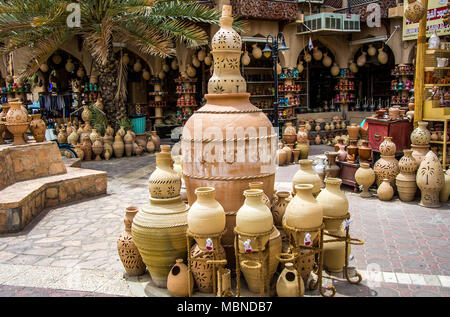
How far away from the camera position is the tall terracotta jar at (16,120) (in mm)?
6500

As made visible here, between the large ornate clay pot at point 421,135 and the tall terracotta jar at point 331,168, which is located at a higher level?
the large ornate clay pot at point 421,135

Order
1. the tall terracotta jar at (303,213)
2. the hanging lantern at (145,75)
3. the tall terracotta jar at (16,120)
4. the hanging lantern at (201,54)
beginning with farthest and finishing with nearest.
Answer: the hanging lantern at (145,75), the hanging lantern at (201,54), the tall terracotta jar at (16,120), the tall terracotta jar at (303,213)

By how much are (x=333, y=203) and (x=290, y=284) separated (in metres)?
0.87

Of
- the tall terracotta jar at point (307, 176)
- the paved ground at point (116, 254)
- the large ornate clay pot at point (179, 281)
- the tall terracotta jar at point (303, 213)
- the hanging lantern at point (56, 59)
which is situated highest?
the hanging lantern at point (56, 59)

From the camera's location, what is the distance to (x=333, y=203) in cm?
355

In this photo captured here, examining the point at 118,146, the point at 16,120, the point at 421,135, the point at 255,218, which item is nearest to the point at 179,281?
the point at 255,218

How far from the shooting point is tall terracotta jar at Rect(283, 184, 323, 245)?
3250 millimetres

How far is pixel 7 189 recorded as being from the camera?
19.4 feet

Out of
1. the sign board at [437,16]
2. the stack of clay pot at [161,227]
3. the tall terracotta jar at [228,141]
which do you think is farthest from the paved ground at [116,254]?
the sign board at [437,16]

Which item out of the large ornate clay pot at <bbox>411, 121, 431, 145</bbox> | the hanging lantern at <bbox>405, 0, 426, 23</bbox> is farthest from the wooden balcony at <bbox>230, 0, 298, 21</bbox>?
the large ornate clay pot at <bbox>411, 121, 431, 145</bbox>

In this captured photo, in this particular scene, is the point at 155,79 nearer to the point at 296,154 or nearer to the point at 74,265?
the point at 296,154

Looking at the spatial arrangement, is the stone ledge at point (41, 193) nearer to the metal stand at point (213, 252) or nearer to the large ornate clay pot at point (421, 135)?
the metal stand at point (213, 252)

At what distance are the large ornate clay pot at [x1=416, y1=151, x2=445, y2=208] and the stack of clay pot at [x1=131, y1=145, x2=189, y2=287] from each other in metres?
3.98

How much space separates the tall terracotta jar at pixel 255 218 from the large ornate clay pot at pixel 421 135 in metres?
4.49
